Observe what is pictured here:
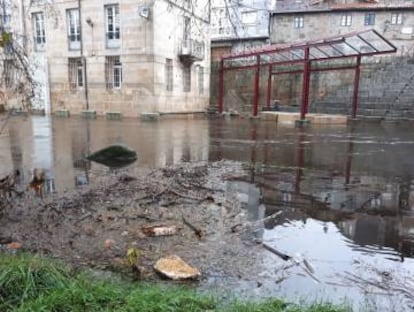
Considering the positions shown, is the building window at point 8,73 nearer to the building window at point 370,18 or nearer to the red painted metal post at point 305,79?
the red painted metal post at point 305,79

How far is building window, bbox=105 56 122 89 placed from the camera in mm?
22891

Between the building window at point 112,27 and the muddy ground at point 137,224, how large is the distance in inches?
692

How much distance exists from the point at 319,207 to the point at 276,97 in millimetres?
24477

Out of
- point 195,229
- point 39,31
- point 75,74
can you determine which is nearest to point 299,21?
point 75,74

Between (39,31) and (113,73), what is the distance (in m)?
6.33

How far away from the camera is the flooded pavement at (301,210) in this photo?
3348 millimetres

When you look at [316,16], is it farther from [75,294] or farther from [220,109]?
[75,294]

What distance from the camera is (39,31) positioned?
24.8 metres

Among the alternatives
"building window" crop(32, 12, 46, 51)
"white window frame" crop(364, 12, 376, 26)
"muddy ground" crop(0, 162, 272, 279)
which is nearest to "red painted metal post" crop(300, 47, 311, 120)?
"muddy ground" crop(0, 162, 272, 279)

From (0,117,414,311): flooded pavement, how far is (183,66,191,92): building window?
1502 cm

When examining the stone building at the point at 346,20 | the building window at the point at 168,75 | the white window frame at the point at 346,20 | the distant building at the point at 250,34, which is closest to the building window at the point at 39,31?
the building window at the point at 168,75

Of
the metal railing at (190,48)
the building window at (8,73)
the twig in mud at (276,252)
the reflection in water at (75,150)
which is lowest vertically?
the twig in mud at (276,252)

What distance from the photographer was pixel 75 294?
269 cm

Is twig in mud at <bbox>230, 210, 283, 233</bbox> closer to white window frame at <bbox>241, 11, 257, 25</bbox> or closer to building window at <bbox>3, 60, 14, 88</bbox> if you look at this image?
building window at <bbox>3, 60, 14, 88</bbox>
